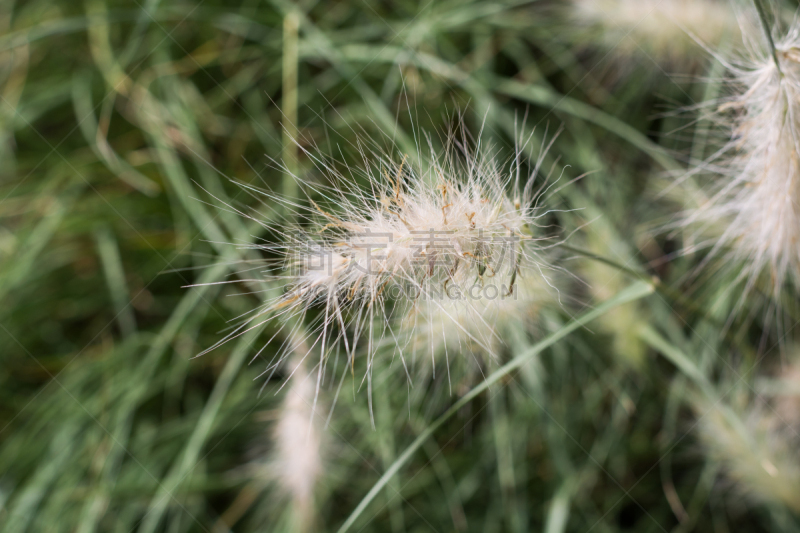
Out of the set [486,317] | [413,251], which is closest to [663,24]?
[486,317]

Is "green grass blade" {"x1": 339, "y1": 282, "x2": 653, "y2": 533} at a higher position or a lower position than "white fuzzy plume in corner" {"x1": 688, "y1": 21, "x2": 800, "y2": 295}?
lower

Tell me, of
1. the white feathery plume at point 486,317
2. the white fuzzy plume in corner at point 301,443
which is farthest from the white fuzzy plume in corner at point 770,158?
the white fuzzy plume in corner at point 301,443

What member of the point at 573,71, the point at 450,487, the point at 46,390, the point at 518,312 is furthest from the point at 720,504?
the point at 46,390

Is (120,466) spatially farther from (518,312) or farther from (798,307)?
(798,307)

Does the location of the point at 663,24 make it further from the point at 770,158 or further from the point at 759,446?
the point at 759,446

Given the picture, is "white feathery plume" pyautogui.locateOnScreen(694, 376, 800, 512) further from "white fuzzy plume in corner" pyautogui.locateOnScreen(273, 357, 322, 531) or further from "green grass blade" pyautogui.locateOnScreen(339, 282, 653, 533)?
"white fuzzy plume in corner" pyautogui.locateOnScreen(273, 357, 322, 531)

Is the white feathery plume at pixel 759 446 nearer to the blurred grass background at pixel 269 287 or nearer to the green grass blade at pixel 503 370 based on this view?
the blurred grass background at pixel 269 287

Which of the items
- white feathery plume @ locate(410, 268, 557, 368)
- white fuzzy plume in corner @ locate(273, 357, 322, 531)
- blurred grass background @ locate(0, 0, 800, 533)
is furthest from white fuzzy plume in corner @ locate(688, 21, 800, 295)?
white fuzzy plume in corner @ locate(273, 357, 322, 531)
